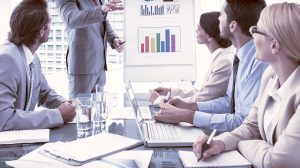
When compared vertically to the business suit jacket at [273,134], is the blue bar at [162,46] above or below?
above

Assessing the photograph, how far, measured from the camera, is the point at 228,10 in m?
2.05

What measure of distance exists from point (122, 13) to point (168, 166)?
11.2ft

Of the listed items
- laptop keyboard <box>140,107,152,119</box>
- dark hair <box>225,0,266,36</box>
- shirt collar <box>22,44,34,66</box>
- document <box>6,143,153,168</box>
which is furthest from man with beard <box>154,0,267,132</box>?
shirt collar <box>22,44,34,66</box>

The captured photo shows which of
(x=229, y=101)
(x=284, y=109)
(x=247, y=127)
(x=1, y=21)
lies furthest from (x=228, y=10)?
(x=1, y=21)

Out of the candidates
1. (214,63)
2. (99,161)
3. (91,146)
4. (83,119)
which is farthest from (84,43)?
(99,161)

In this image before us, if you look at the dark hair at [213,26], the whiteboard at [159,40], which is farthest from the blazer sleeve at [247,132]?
the whiteboard at [159,40]

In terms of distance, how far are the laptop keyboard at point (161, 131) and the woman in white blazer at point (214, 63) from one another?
611 mm

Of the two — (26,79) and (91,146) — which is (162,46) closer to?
(26,79)

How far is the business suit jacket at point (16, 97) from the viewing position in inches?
66.3

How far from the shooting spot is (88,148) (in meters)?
1.35

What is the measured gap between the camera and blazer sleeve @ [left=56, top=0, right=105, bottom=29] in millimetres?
2799

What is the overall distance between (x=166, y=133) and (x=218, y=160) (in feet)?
1.15

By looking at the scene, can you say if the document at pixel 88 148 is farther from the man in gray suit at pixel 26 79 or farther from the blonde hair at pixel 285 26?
the blonde hair at pixel 285 26

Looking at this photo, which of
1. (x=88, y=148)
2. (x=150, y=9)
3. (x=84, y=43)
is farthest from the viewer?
(x=150, y=9)
